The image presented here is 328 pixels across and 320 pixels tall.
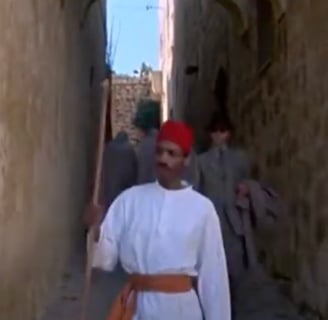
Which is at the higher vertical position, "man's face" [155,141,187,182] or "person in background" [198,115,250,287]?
"man's face" [155,141,187,182]

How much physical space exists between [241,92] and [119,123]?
11185mm

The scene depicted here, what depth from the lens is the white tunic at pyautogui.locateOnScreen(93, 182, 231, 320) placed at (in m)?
3.28

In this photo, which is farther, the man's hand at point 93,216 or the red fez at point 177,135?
the red fez at point 177,135

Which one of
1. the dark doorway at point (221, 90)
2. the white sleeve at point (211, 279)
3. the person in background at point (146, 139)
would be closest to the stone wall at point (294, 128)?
the dark doorway at point (221, 90)

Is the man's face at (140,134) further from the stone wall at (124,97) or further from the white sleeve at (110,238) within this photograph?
the stone wall at (124,97)

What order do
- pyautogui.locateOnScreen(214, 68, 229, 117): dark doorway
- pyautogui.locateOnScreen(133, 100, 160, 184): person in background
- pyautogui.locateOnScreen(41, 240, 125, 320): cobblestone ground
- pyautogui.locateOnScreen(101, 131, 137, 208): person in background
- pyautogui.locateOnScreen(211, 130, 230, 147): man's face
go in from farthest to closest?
pyautogui.locateOnScreen(214, 68, 229, 117): dark doorway → pyautogui.locateOnScreen(101, 131, 137, 208): person in background → pyautogui.locateOnScreen(133, 100, 160, 184): person in background → pyautogui.locateOnScreen(41, 240, 125, 320): cobblestone ground → pyautogui.locateOnScreen(211, 130, 230, 147): man's face

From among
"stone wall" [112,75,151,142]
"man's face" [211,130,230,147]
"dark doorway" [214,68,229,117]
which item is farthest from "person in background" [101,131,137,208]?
"stone wall" [112,75,151,142]

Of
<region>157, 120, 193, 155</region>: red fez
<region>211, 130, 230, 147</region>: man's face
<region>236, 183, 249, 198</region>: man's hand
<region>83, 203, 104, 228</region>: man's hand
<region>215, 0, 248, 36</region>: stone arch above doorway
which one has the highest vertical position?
<region>215, 0, 248, 36</region>: stone arch above doorway

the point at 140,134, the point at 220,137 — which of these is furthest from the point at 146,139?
the point at 220,137

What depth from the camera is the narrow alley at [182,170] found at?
431cm

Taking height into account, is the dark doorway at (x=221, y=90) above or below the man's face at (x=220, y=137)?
above

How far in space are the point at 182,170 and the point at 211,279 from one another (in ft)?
1.30

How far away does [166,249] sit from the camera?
3.28m

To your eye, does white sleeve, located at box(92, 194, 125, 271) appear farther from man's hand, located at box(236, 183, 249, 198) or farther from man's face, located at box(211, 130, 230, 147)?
man's face, located at box(211, 130, 230, 147)
